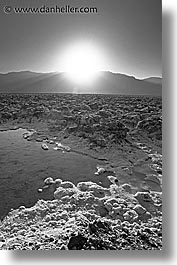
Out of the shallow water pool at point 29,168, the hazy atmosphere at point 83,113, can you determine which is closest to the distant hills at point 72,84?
the hazy atmosphere at point 83,113

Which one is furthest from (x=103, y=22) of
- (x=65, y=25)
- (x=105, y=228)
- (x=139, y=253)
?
(x=139, y=253)

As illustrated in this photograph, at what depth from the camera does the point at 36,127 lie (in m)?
1.57

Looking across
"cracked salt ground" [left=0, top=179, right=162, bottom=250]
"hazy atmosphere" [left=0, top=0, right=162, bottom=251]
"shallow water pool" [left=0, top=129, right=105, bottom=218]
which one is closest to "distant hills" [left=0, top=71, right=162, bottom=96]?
"hazy atmosphere" [left=0, top=0, right=162, bottom=251]

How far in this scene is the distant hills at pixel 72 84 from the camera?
1.52 metres

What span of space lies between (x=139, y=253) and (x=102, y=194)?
1.04ft

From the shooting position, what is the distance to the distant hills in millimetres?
1518

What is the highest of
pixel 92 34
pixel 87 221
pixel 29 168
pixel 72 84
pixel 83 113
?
pixel 92 34

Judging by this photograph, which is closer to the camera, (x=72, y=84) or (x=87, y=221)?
(x=87, y=221)

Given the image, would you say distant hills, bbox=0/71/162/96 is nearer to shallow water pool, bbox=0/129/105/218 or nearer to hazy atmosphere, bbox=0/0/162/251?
hazy atmosphere, bbox=0/0/162/251

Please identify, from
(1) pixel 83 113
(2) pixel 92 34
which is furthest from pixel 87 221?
(2) pixel 92 34

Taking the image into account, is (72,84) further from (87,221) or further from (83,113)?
(87,221)

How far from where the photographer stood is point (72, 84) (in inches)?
60.4

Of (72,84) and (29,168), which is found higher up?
(72,84)

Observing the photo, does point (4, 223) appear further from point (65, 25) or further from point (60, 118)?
point (65, 25)
